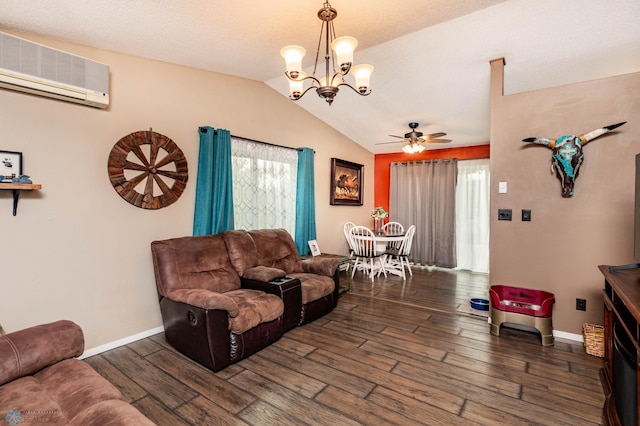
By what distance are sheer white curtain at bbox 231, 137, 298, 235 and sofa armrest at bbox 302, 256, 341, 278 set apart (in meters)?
0.84

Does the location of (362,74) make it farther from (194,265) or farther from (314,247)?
(314,247)

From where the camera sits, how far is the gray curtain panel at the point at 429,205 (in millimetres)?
6055

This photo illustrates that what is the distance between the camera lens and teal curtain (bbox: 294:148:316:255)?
469 centimetres

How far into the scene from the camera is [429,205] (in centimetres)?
629

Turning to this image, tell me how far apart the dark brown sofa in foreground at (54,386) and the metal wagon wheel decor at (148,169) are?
1448 millimetres

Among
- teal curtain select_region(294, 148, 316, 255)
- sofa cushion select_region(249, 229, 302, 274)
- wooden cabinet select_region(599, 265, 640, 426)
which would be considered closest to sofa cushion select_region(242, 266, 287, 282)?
sofa cushion select_region(249, 229, 302, 274)

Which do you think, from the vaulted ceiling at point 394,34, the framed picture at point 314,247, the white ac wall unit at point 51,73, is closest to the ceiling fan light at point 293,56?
the vaulted ceiling at point 394,34

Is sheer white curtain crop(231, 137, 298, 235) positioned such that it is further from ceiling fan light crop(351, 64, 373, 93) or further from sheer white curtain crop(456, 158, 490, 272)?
sheer white curtain crop(456, 158, 490, 272)

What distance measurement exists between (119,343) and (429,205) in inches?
217

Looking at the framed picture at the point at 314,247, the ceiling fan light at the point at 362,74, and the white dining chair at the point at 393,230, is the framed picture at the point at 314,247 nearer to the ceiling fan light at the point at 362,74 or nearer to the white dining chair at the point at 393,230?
the white dining chair at the point at 393,230

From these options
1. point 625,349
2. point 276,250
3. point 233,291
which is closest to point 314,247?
point 276,250

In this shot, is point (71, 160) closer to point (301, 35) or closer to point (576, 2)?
point (301, 35)

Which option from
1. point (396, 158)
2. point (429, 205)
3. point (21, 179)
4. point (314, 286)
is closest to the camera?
point (21, 179)

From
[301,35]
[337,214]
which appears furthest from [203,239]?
[337,214]
